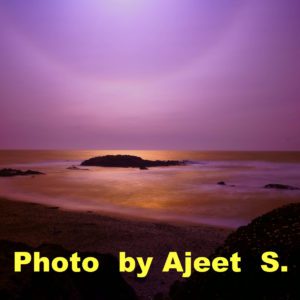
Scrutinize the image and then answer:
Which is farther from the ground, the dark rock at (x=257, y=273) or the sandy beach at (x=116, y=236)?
the dark rock at (x=257, y=273)

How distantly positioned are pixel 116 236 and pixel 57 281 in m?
8.97

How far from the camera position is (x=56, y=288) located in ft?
17.8

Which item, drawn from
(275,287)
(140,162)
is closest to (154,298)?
(275,287)

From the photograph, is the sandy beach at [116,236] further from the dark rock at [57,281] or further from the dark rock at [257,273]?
the dark rock at [257,273]

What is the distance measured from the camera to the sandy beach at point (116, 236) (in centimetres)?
1083

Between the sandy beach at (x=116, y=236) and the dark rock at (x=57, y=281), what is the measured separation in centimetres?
206

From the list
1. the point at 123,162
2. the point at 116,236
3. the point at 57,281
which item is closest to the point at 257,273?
the point at 57,281

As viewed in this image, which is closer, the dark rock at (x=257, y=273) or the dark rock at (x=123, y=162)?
the dark rock at (x=257, y=273)

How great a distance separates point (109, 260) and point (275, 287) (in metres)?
3.60

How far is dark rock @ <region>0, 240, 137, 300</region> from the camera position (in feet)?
16.9

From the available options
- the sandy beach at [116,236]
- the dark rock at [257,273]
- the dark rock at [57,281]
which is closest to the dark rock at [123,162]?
the sandy beach at [116,236]

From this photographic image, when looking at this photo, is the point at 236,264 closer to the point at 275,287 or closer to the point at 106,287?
the point at 275,287

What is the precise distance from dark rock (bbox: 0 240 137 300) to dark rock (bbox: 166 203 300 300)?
1393 mm

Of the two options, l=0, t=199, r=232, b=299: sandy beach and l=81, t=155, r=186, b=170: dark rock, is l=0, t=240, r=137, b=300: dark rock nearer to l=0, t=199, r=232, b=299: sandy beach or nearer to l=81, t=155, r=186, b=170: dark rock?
l=0, t=199, r=232, b=299: sandy beach
